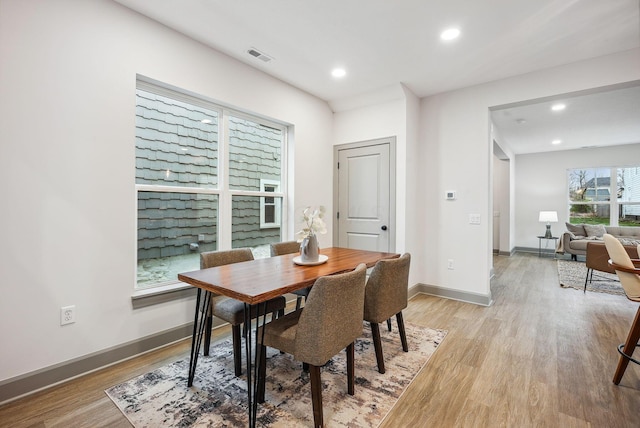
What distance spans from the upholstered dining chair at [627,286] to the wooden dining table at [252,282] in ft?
5.66

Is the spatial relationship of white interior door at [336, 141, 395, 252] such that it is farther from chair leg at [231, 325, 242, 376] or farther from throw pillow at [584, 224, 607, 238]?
throw pillow at [584, 224, 607, 238]

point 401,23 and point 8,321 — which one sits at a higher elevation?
point 401,23

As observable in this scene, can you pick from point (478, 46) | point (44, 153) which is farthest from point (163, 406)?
point (478, 46)

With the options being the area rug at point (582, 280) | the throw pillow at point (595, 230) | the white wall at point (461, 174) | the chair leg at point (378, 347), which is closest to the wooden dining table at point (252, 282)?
the chair leg at point (378, 347)

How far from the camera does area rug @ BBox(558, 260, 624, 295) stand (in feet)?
14.3

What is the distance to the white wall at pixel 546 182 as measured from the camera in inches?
277

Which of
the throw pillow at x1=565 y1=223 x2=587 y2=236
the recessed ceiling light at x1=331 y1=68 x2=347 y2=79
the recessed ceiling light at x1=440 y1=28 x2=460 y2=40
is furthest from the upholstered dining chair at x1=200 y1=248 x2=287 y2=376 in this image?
the throw pillow at x1=565 y1=223 x2=587 y2=236

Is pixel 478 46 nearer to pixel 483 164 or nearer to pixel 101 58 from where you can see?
pixel 483 164

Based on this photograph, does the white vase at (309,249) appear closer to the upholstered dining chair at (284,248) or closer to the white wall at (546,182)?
the upholstered dining chair at (284,248)

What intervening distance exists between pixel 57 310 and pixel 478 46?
4076 millimetres

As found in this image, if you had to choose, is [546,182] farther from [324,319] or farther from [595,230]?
[324,319]

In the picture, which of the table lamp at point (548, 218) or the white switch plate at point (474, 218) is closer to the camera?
the white switch plate at point (474, 218)

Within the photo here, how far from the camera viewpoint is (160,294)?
8.21 ft

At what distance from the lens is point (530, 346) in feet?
8.48
